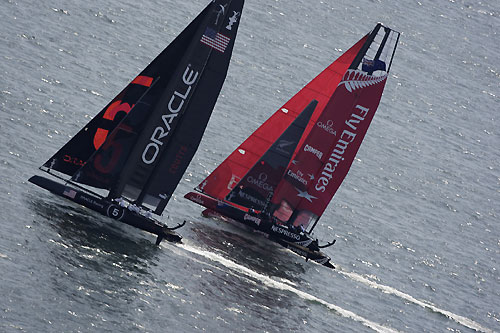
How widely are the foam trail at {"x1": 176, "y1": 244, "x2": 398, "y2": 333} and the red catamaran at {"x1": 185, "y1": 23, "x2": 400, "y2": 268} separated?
10.6 ft

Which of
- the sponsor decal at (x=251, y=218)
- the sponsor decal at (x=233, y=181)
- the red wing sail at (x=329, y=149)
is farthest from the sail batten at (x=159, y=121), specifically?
the red wing sail at (x=329, y=149)

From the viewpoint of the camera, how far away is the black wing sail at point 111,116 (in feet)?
135

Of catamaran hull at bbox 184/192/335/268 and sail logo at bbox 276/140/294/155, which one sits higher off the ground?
sail logo at bbox 276/140/294/155

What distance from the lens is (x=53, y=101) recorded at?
202 ft

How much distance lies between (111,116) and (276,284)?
380 inches

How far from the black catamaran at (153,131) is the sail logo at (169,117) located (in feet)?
0.12

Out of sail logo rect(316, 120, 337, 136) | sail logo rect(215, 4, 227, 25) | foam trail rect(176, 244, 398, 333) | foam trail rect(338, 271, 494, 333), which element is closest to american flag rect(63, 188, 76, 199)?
foam trail rect(176, 244, 398, 333)

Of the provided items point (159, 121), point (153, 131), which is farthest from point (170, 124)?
point (153, 131)

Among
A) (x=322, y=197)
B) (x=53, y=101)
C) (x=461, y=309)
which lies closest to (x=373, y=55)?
(x=322, y=197)

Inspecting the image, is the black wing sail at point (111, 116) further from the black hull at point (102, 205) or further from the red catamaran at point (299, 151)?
the red catamaran at point (299, 151)

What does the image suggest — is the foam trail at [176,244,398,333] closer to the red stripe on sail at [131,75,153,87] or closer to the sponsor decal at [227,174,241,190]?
the sponsor decal at [227,174,241,190]

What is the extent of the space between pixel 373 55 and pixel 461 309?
46.5ft

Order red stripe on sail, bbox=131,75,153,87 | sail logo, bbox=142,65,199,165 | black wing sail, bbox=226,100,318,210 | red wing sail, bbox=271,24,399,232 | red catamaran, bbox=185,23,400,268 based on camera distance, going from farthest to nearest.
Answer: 1. black wing sail, bbox=226,100,318,210
2. red wing sail, bbox=271,24,399,232
3. red catamaran, bbox=185,23,400,268
4. red stripe on sail, bbox=131,75,153,87
5. sail logo, bbox=142,65,199,165

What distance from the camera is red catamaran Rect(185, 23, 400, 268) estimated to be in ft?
160
